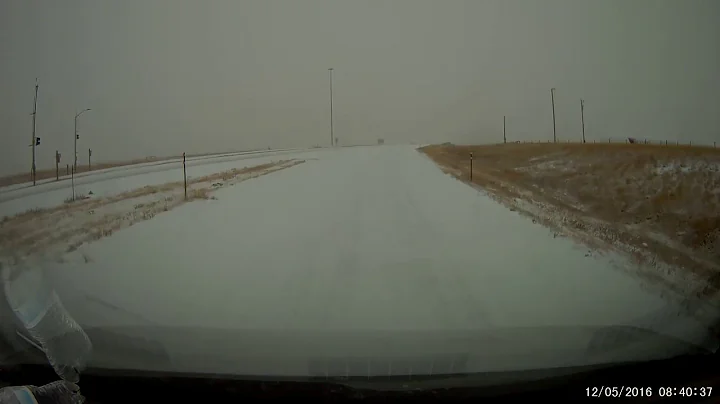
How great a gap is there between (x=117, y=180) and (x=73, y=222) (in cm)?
47

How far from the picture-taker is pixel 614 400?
106 inches

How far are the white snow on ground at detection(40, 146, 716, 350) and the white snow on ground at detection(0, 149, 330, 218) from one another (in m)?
0.32

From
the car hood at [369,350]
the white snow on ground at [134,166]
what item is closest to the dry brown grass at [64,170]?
the white snow on ground at [134,166]

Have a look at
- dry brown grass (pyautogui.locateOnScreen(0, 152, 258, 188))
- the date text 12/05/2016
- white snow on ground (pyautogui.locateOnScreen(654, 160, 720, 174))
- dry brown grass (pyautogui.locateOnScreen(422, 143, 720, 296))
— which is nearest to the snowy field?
dry brown grass (pyautogui.locateOnScreen(0, 152, 258, 188))

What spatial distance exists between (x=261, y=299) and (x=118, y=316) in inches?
43.5

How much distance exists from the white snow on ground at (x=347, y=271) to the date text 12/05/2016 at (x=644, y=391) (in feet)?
1.58

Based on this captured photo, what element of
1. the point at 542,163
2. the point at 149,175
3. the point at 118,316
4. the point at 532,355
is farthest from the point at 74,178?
the point at 542,163

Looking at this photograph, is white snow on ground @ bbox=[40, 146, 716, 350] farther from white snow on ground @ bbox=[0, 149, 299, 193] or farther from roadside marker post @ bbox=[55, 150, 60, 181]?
roadside marker post @ bbox=[55, 150, 60, 181]

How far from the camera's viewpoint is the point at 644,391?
8.93 feet

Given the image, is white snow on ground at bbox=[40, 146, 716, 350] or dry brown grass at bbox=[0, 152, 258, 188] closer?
white snow on ground at bbox=[40, 146, 716, 350]

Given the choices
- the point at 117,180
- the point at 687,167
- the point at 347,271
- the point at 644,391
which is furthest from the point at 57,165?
the point at 687,167

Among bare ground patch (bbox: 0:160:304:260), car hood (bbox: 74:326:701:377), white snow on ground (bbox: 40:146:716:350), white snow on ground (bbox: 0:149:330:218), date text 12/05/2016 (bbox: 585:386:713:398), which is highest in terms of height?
white snow on ground (bbox: 0:149:330:218)

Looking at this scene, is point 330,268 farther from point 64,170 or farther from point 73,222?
point 64,170

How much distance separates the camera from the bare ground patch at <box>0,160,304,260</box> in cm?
340
